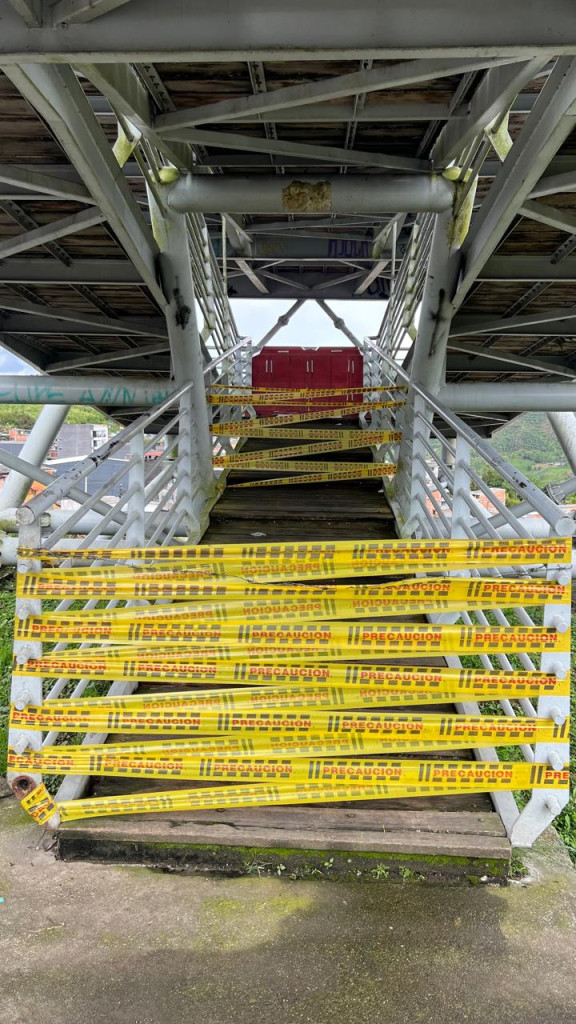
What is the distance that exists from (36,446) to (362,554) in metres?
10.3

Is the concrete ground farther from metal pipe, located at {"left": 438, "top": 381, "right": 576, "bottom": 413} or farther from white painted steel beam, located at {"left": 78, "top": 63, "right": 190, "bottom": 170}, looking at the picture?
metal pipe, located at {"left": 438, "top": 381, "right": 576, "bottom": 413}

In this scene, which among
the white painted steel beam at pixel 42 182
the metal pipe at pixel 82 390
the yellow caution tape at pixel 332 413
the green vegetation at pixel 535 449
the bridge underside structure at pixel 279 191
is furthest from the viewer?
the green vegetation at pixel 535 449

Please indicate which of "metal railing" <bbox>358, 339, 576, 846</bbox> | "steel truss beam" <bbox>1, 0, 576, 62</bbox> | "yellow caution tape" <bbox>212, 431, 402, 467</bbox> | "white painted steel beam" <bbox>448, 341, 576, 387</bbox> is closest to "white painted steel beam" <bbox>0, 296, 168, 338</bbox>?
"yellow caution tape" <bbox>212, 431, 402, 467</bbox>

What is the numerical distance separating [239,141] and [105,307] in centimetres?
409

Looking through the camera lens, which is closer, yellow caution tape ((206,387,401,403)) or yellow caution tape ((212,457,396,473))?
yellow caution tape ((206,387,401,403))

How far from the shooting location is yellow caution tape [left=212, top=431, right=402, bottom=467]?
8.63 meters

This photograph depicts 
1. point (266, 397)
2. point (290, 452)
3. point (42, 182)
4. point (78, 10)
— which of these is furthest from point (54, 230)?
point (290, 452)

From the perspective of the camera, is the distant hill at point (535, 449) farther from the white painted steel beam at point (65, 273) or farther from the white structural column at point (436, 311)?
the white painted steel beam at point (65, 273)

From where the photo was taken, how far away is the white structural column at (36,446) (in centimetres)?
1220

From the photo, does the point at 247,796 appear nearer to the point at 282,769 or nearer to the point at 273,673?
the point at 282,769

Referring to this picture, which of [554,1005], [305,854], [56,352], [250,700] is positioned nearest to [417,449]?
[250,700]

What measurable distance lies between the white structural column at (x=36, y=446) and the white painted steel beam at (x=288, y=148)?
773 centimetres

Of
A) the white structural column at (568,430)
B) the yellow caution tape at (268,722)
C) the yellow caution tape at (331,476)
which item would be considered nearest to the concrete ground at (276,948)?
the yellow caution tape at (268,722)

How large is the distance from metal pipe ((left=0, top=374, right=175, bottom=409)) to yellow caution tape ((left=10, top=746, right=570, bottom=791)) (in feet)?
19.4
